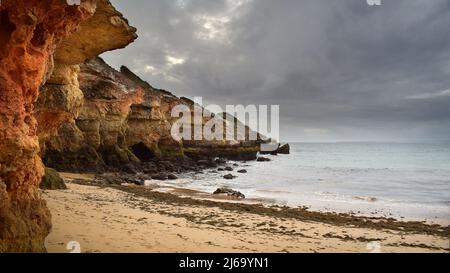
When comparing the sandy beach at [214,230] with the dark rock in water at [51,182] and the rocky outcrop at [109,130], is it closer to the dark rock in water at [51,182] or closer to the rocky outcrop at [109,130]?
the dark rock in water at [51,182]

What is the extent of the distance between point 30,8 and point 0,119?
175 cm

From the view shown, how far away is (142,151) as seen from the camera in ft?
119

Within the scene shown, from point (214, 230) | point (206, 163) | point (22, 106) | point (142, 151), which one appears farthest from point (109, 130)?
point (22, 106)

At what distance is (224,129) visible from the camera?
2096 inches

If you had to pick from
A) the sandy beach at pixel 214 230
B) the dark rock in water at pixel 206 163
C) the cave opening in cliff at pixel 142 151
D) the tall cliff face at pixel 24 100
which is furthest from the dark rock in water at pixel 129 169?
the tall cliff face at pixel 24 100

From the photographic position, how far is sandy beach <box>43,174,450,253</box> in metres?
7.34

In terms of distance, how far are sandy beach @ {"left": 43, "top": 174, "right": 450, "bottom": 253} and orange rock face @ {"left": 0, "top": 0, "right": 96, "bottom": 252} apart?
1063 mm

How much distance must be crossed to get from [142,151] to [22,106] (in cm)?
3139

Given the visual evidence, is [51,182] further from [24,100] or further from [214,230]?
[24,100]

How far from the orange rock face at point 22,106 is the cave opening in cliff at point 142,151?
30500 mm

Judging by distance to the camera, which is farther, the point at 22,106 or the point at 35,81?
the point at 35,81

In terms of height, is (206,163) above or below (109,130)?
below
